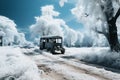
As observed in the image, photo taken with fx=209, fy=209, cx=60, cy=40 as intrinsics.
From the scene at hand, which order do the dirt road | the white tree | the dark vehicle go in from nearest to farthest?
the dirt road, the white tree, the dark vehicle

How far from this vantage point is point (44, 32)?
8244 centimetres

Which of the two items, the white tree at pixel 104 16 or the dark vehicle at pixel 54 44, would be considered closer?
the white tree at pixel 104 16

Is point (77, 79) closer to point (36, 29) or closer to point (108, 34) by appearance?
point (108, 34)

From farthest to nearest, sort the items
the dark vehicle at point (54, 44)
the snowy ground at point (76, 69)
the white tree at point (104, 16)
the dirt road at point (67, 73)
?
1. the dark vehicle at point (54, 44)
2. the white tree at point (104, 16)
3. the snowy ground at point (76, 69)
4. the dirt road at point (67, 73)

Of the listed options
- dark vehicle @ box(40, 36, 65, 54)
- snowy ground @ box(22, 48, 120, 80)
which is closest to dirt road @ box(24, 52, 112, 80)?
snowy ground @ box(22, 48, 120, 80)

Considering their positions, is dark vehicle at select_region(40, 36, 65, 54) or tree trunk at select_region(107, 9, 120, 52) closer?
tree trunk at select_region(107, 9, 120, 52)

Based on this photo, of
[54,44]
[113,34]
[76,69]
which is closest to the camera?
[76,69]

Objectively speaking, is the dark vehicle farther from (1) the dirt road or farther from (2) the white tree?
(1) the dirt road

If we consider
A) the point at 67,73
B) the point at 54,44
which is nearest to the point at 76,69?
the point at 67,73

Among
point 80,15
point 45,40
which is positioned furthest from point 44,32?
point 80,15

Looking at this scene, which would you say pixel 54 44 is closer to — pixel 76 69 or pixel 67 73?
pixel 76 69

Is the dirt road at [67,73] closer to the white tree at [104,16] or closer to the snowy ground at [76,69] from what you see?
the snowy ground at [76,69]

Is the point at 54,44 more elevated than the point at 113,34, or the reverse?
the point at 113,34

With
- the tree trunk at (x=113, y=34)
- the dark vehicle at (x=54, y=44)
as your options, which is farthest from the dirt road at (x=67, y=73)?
the dark vehicle at (x=54, y=44)
